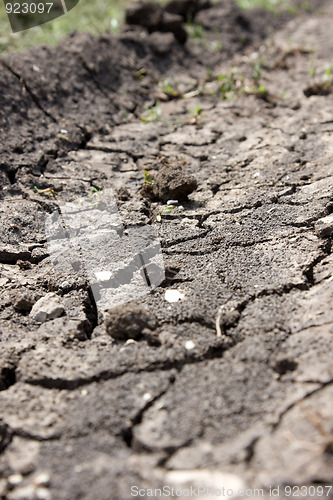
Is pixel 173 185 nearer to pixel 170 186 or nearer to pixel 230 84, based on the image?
pixel 170 186

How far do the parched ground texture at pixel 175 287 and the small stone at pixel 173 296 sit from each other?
3 centimetres

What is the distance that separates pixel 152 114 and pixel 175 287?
2173mm

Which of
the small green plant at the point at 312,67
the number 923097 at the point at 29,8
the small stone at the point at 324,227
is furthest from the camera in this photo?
the number 923097 at the point at 29,8

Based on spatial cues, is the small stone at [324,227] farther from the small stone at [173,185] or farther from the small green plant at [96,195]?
the small green plant at [96,195]

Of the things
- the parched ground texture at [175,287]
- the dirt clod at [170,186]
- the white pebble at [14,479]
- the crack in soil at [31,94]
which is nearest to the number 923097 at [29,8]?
the parched ground texture at [175,287]

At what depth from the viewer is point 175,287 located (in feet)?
7.66

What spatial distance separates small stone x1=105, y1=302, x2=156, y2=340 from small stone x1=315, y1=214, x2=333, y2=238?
3.34 feet

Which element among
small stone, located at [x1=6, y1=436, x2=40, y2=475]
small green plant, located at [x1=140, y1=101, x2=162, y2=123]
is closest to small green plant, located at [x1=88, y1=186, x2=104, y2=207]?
small green plant, located at [x1=140, y1=101, x2=162, y2=123]

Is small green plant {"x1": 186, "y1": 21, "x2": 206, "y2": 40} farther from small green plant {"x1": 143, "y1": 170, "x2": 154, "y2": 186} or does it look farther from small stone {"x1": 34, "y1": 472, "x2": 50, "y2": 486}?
small stone {"x1": 34, "y1": 472, "x2": 50, "y2": 486}

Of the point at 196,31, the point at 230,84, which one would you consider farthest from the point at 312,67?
the point at 196,31

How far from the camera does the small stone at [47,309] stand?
2246 mm

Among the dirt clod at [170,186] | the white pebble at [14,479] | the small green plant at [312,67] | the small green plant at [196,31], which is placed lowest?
the white pebble at [14,479]

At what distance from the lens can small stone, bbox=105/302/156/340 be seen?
2041 millimetres

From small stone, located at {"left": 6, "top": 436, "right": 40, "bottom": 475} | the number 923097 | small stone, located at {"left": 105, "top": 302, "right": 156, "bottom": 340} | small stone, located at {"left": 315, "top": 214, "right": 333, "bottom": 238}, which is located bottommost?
small stone, located at {"left": 6, "top": 436, "right": 40, "bottom": 475}
